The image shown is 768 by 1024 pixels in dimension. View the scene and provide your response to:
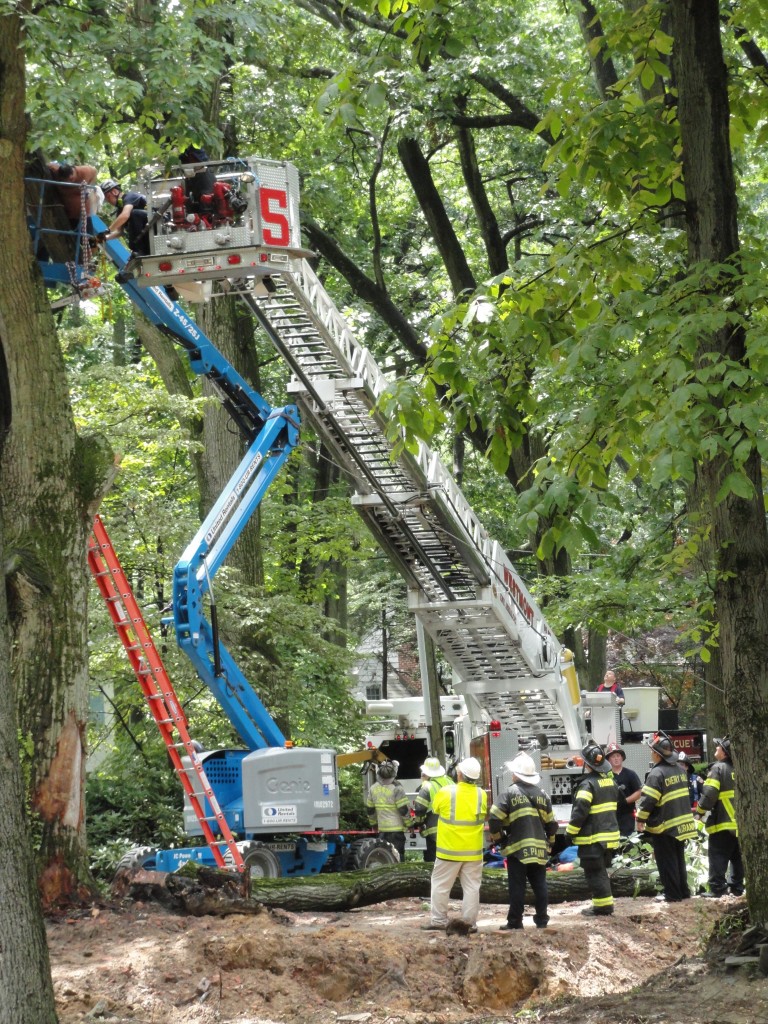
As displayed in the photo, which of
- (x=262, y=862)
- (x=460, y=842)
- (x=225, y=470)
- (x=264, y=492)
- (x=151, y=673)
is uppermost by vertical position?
(x=225, y=470)

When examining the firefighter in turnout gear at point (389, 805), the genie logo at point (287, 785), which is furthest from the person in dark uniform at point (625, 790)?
the genie logo at point (287, 785)

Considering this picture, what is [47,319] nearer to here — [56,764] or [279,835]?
[56,764]

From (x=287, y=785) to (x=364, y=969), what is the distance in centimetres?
471

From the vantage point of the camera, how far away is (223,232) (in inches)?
492

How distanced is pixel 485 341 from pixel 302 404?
25.8 feet

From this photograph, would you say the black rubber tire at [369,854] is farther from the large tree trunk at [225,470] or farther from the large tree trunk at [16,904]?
Answer: the large tree trunk at [16,904]

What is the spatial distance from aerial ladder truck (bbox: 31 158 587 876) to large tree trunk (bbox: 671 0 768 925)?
17.6 feet

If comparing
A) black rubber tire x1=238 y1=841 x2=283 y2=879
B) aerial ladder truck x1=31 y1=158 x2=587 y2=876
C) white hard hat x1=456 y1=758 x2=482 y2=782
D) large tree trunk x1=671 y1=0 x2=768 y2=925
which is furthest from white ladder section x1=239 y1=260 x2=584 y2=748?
large tree trunk x1=671 y1=0 x2=768 y2=925

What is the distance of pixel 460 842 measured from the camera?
1219cm

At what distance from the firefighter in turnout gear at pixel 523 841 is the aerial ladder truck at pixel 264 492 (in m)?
3.00

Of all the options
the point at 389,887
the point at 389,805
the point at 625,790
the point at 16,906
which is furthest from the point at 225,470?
the point at 16,906

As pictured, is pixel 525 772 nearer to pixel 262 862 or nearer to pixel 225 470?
pixel 262 862

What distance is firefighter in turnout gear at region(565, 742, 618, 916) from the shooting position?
12.8m

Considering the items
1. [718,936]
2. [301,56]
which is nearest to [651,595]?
[301,56]
